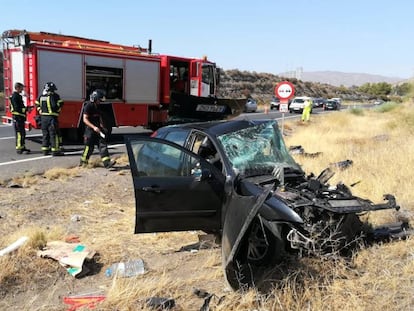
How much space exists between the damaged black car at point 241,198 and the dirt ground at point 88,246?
0.41 metres

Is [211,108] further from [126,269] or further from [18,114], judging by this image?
[126,269]

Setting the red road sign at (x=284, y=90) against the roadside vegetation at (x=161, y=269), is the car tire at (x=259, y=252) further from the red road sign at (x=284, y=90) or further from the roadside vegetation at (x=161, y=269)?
the red road sign at (x=284, y=90)

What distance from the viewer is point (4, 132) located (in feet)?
48.9

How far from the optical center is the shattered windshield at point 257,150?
4.82 m

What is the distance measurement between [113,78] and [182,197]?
9883 millimetres

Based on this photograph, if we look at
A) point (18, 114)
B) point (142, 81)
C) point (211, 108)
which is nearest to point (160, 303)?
point (18, 114)

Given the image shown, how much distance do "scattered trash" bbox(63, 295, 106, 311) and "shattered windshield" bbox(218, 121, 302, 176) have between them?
180cm

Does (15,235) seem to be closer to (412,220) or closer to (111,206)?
(111,206)

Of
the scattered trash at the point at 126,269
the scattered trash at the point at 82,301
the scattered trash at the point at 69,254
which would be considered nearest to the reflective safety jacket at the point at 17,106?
the scattered trash at the point at 69,254

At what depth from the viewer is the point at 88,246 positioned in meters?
5.06

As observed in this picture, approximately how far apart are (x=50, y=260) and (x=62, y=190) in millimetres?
3308

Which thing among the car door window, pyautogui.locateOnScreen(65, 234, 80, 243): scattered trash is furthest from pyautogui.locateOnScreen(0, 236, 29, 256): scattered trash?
the car door window

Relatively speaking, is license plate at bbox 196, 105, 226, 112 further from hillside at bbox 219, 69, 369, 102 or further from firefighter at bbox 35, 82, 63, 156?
hillside at bbox 219, 69, 369, 102

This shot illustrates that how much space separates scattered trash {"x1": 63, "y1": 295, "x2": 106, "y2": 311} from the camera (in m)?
3.67
